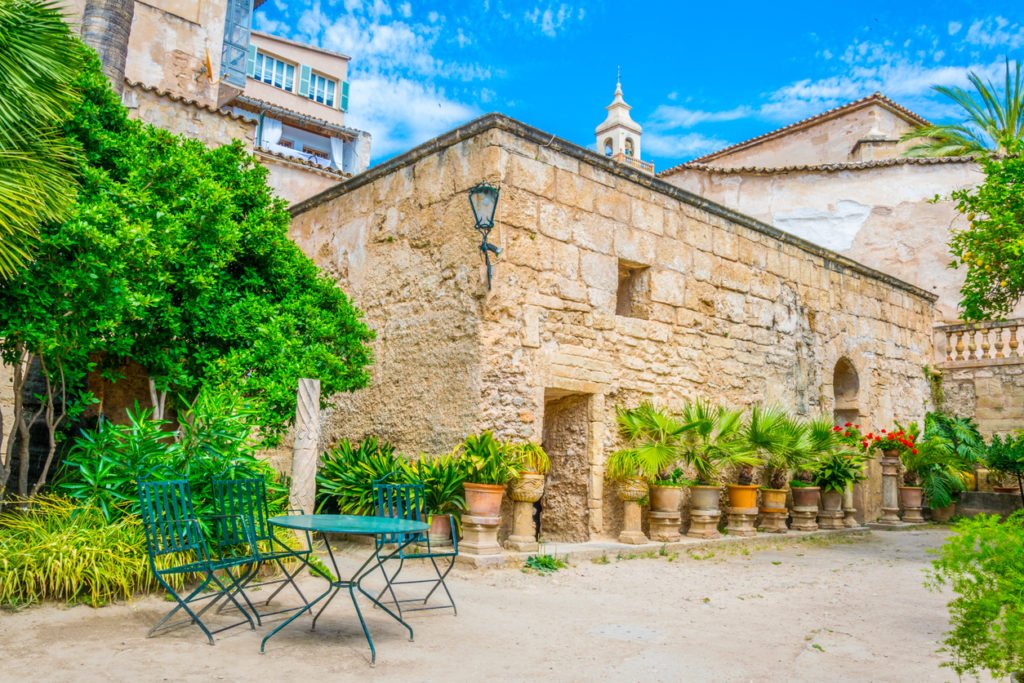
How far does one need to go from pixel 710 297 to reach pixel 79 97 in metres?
7.01

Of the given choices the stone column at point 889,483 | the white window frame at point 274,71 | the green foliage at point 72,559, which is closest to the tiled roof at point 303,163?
the green foliage at point 72,559

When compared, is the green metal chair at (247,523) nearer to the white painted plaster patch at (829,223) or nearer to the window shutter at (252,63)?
the white painted plaster patch at (829,223)

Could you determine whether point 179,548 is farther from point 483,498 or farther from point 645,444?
point 645,444

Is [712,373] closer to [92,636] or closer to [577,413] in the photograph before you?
[577,413]

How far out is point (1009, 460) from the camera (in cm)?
A: 1188

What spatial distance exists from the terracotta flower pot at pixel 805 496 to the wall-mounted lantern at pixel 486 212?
209 inches

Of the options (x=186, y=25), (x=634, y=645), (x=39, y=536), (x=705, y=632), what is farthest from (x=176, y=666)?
(x=186, y=25)

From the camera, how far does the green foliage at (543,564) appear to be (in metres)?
6.50

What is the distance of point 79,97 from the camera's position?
584cm

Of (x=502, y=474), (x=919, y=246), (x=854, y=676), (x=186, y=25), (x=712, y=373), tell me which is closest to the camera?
(x=854, y=676)

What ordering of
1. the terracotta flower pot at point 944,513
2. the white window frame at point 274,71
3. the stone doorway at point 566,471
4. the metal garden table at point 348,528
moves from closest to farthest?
the metal garden table at point 348,528 → the stone doorway at point 566,471 → the terracotta flower pot at point 944,513 → the white window frame at point 274,71

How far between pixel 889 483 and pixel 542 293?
293 inches

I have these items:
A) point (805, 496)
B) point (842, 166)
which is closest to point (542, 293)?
point (805, 496)

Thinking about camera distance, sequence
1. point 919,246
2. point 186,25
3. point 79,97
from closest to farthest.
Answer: point 79,97 → point 186,25 → point 919,246
